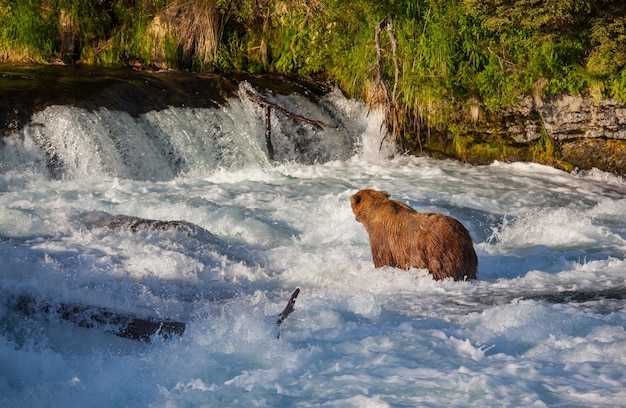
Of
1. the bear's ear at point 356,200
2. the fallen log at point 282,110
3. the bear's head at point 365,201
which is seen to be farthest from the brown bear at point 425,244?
the fallen log at point 282,110

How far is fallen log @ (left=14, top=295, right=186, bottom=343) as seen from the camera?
434cm

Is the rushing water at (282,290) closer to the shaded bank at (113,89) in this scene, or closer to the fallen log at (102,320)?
the fallen log at (102,320)

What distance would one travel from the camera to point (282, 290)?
5.53 metres

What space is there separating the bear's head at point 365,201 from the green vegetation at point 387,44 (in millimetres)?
5045

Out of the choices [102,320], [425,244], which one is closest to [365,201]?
[425,244]

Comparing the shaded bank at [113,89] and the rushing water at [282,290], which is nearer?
the rushing water at [282,290]

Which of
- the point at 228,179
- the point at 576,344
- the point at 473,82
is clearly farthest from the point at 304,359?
the point at 473,82

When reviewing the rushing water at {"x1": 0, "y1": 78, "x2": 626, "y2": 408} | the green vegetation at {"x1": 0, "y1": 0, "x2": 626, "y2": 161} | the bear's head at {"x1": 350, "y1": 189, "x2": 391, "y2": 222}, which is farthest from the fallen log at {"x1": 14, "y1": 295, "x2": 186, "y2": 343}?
the green vegetation at {"x1": 0, "y1": 0, "x2": 626, "y2": 161}

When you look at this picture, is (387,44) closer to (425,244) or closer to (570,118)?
(570,118)

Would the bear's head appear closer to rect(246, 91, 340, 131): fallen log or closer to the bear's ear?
the bear's ear

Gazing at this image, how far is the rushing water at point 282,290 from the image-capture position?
3.85 meters

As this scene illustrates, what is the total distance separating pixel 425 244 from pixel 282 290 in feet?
3.25

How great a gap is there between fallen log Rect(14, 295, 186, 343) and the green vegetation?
7267 mm

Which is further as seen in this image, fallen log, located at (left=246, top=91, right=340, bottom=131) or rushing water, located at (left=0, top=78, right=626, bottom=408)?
fallen log, located at (left=246, top=91, right=340, bottom=131)
